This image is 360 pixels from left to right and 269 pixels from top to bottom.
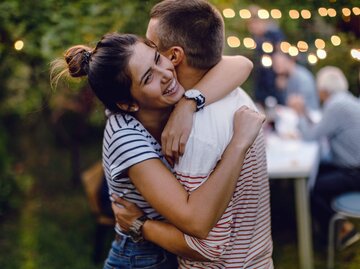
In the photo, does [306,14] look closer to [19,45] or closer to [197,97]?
[197,97]

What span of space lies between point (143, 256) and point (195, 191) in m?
0.45

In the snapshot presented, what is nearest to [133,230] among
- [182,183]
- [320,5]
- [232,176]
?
[182,183]

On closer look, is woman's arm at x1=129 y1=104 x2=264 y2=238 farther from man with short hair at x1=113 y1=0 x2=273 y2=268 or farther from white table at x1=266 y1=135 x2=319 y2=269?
white table at x1=266 y1=135 x2=319 y2=269

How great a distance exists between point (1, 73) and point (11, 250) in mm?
1521

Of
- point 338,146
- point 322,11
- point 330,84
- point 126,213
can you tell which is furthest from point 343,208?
point 126,213

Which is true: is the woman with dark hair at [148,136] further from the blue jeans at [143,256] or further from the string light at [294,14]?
the string light at [294,14]

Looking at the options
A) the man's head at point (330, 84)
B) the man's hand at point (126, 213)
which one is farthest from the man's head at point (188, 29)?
the man's head at point (330, 84)

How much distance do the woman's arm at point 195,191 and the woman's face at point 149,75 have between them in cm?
22

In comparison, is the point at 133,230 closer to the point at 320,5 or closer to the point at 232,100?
the point at 232,100

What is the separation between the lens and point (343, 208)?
12.8 feet

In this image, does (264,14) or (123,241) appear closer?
(123,241)

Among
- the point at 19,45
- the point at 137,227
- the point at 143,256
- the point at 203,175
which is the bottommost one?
the point at 143,256

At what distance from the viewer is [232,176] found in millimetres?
1559

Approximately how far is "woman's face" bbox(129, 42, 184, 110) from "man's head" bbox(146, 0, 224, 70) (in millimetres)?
61
